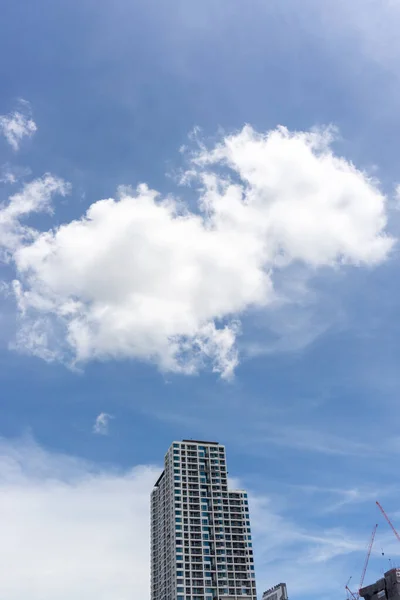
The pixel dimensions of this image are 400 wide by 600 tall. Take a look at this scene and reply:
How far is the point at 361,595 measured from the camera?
17900cm

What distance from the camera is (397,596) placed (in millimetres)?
159250

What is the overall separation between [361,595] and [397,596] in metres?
22.5

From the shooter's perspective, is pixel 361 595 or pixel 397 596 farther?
pixel 361 595
